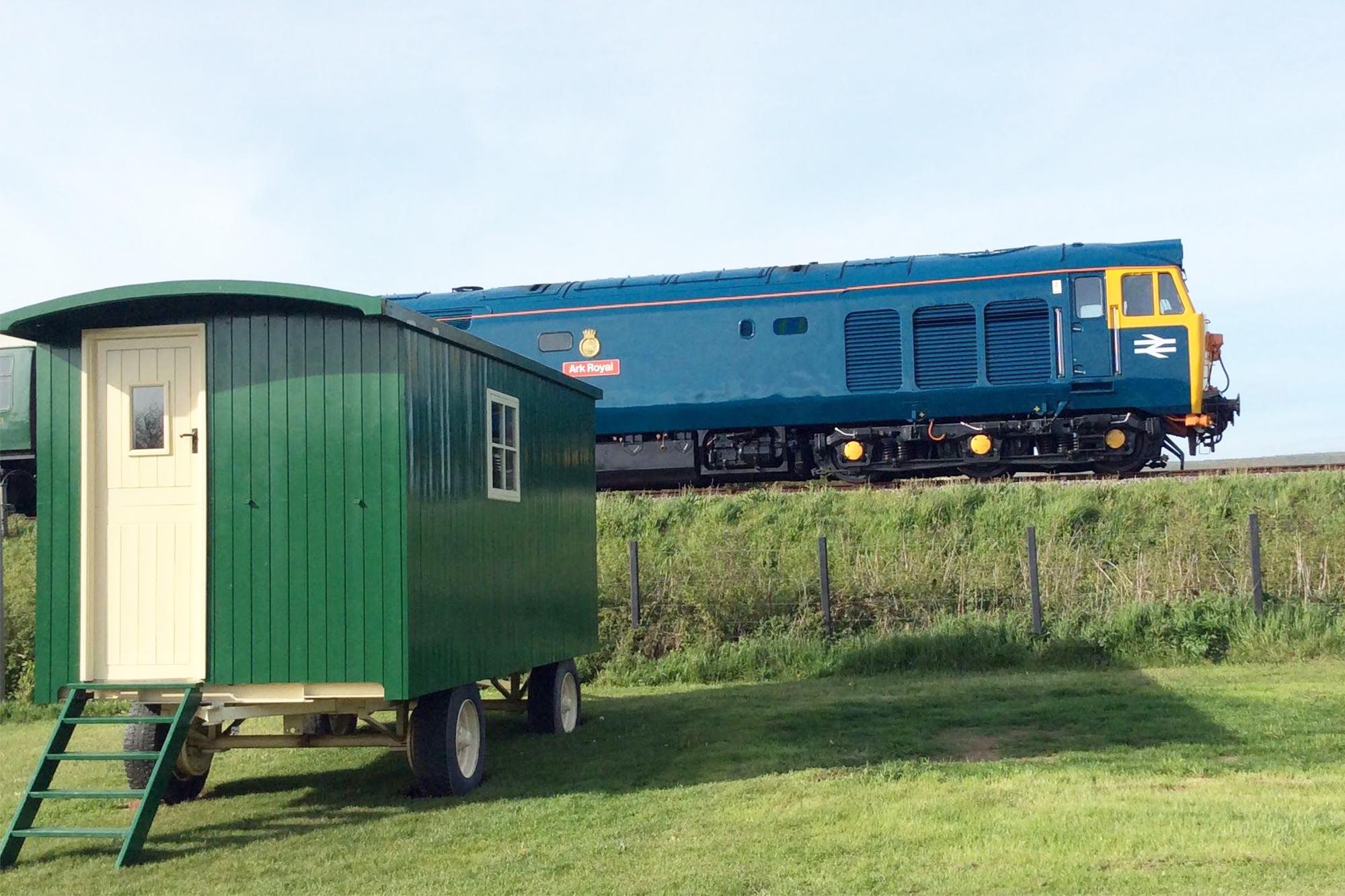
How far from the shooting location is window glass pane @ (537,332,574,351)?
68.3 ft

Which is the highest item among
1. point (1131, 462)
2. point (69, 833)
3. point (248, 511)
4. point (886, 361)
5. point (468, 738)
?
point (886, 361)

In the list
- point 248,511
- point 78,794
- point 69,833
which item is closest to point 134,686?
point 78,794

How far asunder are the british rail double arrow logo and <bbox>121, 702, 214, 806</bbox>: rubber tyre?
13.7 meters

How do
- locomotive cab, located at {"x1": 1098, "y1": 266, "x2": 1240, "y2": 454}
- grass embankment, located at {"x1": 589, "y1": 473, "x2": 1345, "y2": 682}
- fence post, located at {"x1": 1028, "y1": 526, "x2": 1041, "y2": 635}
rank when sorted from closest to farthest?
grass embankment, located at {"x1": 589, "y1": 473, "x2": 1345, "y2": 682} < fence post, located at {"x1": 1028, "y1": 526, "x2": 1041, "y2": 635} < locomotive cab, located at {"x1": 1098, "y1": 266, "x2": 1240, "y2": 454}

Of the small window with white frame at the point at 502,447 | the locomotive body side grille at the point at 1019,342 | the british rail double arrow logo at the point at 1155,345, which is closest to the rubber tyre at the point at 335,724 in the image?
the small window with white frame at the point at 502,447

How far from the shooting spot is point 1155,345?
18.3m

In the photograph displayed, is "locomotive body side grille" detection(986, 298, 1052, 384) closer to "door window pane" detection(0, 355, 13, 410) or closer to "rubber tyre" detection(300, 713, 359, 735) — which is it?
"rubber tyre" detection(300, 713, 359, 735)

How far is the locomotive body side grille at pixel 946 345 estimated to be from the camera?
18953 mm

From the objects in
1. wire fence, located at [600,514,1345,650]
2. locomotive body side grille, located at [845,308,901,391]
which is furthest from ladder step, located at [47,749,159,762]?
locomotive body side grille, located at [845,308,901,391]

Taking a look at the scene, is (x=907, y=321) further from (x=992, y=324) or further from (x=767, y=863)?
(x=767, y=863)

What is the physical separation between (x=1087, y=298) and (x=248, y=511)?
44.1 feet

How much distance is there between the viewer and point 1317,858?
21.2 ft

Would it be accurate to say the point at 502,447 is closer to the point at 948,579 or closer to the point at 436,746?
the point at 436,746

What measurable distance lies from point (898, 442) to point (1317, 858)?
1304 cm
